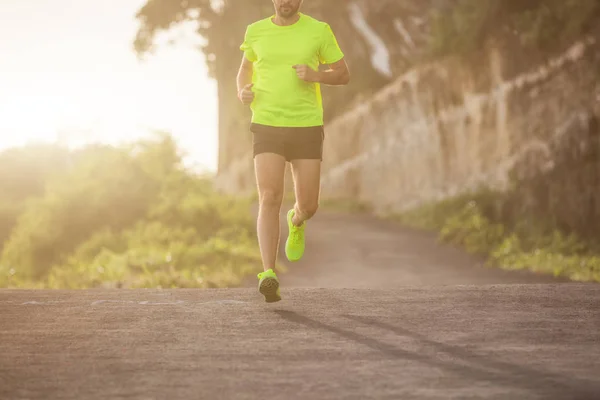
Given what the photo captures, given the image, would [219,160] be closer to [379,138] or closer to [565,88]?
[379,138]

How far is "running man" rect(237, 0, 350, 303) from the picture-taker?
6914 millimetres

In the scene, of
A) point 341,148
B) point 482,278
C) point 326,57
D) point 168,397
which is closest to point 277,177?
point 326,57

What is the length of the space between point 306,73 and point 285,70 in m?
0.23

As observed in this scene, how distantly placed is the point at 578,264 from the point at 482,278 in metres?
1.67

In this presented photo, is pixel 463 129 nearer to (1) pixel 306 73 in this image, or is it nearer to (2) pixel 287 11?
(2) pixel 287 11

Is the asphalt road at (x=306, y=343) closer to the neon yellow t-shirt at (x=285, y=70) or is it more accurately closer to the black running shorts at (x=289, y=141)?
the black running shorts at (x=289, y=141)

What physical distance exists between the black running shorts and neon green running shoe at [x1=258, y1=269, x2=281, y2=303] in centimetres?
90


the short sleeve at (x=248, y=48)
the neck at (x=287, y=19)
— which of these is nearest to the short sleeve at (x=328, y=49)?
the neck at (x=287, y=19)

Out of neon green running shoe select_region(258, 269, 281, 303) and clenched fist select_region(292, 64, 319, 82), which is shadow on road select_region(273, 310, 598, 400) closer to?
neon green running shoe select_region(258, 269, 281, 303)

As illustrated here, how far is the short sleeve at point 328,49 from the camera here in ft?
23.0

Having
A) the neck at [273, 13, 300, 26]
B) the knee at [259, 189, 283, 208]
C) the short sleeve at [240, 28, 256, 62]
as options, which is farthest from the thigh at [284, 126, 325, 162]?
the neck at [273, 13, 300, 26]

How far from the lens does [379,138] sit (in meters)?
30.0

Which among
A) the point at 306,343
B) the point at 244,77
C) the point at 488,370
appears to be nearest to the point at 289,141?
the point at 244,77

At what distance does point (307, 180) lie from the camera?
7102 mm
